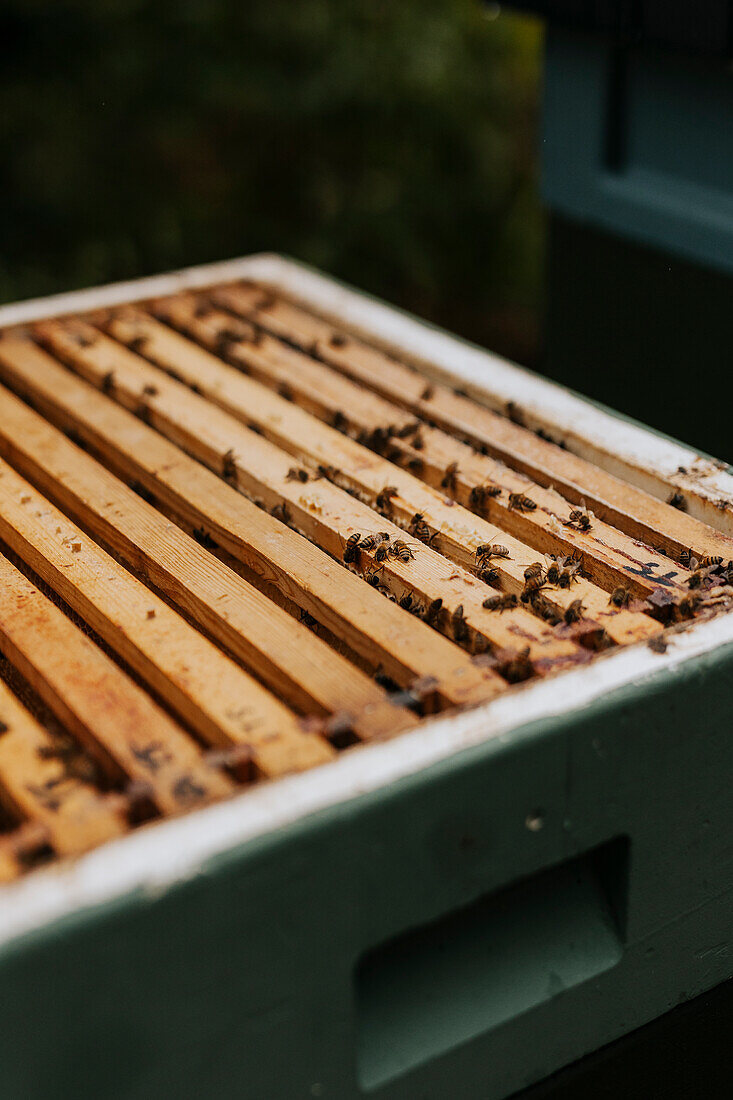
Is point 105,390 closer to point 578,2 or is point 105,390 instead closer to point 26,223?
point 578,2

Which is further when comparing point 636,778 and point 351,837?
point 636,778

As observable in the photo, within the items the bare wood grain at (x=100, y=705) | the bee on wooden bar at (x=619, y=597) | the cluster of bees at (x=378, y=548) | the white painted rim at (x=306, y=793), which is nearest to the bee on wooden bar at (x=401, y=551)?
the cluster of bees at (x=378, y=548)

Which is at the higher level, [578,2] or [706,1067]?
[578,2]

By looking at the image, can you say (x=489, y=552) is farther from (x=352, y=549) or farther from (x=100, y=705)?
(x=100, y=705)

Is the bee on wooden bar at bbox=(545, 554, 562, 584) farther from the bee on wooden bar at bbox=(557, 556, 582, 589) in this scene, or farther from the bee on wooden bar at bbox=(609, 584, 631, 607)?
the bee on wooden bar at bbox=(609, 584, 631, 607)

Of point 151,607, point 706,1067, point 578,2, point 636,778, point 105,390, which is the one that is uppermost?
point 578,2

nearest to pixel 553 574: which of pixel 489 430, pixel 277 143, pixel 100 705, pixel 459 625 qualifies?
pixel 459 625

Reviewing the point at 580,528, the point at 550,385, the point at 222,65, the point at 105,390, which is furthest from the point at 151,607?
the point at 222,65
